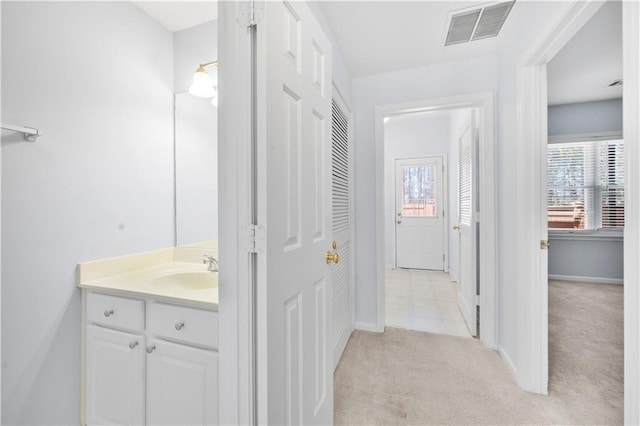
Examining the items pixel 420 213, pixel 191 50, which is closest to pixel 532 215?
Result: pixel 191 50

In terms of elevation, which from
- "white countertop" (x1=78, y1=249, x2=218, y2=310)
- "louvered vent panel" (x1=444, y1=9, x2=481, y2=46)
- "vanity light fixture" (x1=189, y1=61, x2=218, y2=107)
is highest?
"louvered vent panel" (x1=444, y1=9, x2=481, y2=46)

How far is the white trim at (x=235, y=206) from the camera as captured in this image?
0.88 m

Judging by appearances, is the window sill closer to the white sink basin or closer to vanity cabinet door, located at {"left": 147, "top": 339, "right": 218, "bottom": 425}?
the white sink basin

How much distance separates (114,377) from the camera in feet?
A: 4.38

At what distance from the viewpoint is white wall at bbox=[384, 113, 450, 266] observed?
5.05 meters

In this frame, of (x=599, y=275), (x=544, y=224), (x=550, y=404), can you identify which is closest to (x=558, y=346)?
(x=550, y=404)

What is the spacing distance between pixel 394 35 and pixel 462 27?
46cm

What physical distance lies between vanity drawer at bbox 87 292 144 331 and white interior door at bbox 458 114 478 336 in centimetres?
253

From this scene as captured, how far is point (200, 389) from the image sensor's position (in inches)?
45.0

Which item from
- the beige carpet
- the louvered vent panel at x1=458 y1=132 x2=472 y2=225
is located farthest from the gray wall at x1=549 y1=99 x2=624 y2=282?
the louvered vent panel at x1=458 y1=132 x2=472 y2=225

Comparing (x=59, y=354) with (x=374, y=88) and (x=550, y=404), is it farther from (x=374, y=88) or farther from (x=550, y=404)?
(x=374, y=88)

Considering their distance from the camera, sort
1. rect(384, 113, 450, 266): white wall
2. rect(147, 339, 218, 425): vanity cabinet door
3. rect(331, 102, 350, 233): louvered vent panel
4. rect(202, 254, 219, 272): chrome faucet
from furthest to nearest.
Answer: rect(384, 113, 450, 266): white wall → rect(331, 102, 350, 233): louvered vent panel → rect(202, 254, 219, 272): chrome faucet → rect(147, 339, 218, 425): vanity cabinet door

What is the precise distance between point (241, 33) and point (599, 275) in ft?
19.0

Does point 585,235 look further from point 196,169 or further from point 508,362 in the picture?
point 196,169
